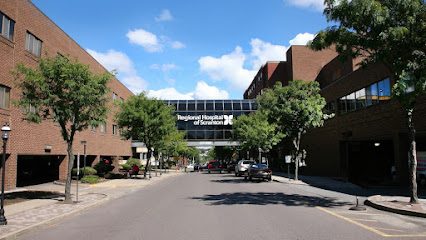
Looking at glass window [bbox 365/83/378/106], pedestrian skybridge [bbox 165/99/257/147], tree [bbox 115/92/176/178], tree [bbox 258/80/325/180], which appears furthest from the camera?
pedestrian skybridge [bbox 165/99/257/147]

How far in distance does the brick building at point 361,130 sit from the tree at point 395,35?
5.08m

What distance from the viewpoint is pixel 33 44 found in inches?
923

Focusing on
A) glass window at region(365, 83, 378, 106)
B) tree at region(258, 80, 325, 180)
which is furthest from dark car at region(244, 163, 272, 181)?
glass window at region(365, 83, 378, 106)

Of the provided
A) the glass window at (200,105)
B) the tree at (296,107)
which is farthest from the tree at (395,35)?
the glass window at (200,105)

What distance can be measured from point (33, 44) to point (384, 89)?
24.3 m

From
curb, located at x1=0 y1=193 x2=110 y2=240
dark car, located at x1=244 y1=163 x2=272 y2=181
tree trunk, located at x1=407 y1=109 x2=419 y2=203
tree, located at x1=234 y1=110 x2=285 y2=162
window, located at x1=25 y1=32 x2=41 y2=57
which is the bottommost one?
curb, located at x1=0 y1=193 x2=110 y2=240

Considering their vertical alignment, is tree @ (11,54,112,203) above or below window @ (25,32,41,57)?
below

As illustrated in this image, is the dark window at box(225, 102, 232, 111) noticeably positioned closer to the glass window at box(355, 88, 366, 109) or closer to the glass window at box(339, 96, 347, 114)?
the glass window at box(339, 96, 347, 114)

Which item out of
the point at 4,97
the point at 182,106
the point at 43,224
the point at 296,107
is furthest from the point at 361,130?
the point at 182,106

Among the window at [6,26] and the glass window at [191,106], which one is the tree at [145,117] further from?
the glass window at [191,106]

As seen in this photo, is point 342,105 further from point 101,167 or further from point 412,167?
point 101,167

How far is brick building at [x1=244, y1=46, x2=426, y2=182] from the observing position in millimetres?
21344

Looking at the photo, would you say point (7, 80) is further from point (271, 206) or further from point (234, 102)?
point (234, 102)

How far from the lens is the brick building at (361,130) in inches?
840
